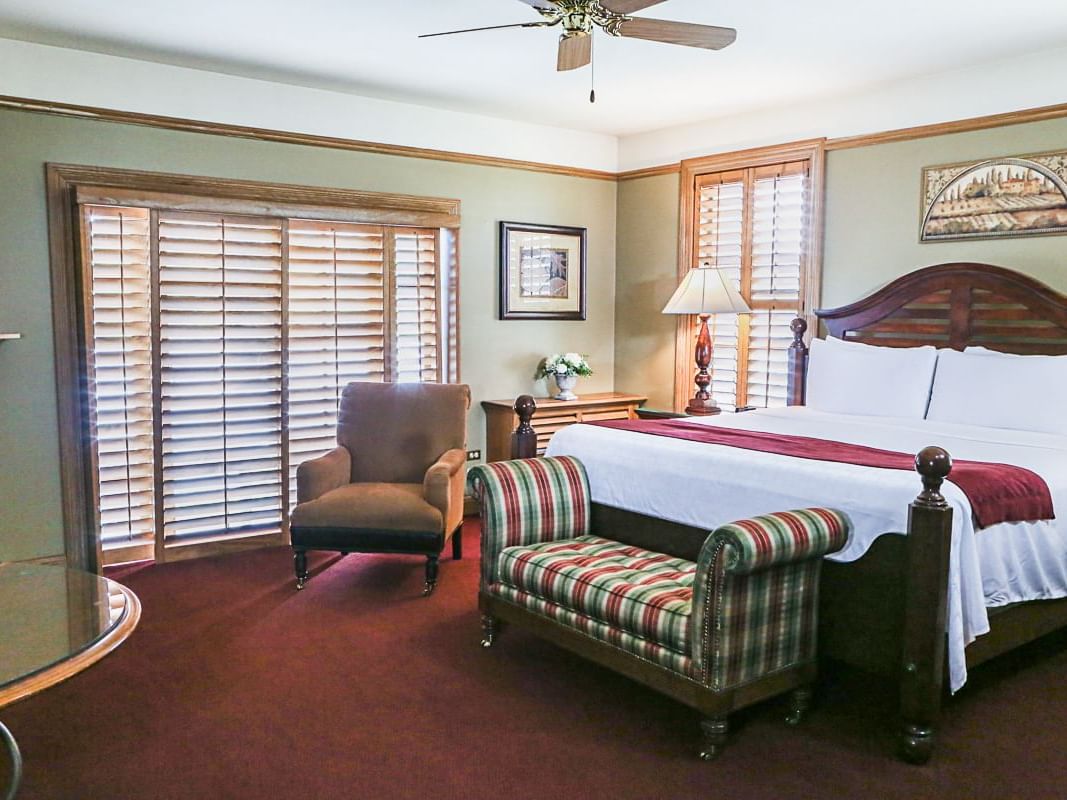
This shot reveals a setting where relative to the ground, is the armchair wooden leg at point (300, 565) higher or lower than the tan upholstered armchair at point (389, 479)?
lower

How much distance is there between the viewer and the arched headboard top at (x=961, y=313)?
4219mm

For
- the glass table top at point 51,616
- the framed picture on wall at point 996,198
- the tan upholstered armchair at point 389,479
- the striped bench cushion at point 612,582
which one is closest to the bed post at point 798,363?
the framed picture on wall at point 996,198

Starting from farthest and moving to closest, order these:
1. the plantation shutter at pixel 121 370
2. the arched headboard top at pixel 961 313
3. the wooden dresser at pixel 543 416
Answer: the wooden dresser at pixel 543 416
the plantation shutter at pixel 121 370
the arched headboard top at pixel 961 313

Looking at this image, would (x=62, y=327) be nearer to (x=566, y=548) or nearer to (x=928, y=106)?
(x=566, y=548)

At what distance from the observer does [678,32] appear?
127 inches

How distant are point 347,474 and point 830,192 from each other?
305cm

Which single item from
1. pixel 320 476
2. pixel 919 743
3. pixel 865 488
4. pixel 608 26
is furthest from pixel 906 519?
pixel 320 476

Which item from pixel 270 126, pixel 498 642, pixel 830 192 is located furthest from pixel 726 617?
pixel 270 126

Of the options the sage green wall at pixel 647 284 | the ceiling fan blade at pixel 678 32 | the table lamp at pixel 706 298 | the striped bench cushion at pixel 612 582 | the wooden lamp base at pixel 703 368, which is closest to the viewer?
the striped bench cushion at pixel 612 582

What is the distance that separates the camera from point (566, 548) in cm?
345

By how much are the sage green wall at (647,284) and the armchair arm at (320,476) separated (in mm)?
2399

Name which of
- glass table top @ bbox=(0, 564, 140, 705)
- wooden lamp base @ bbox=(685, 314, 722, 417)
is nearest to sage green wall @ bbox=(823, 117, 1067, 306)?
wooden lamp base @ bbox=(685, 314, 722, 417)

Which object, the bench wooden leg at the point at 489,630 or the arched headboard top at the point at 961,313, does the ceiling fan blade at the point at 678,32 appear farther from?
the bench wooden leg at the point at 489,630

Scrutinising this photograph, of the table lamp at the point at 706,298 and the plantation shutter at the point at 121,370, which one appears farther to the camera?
the table lamp at the point at 706,298
